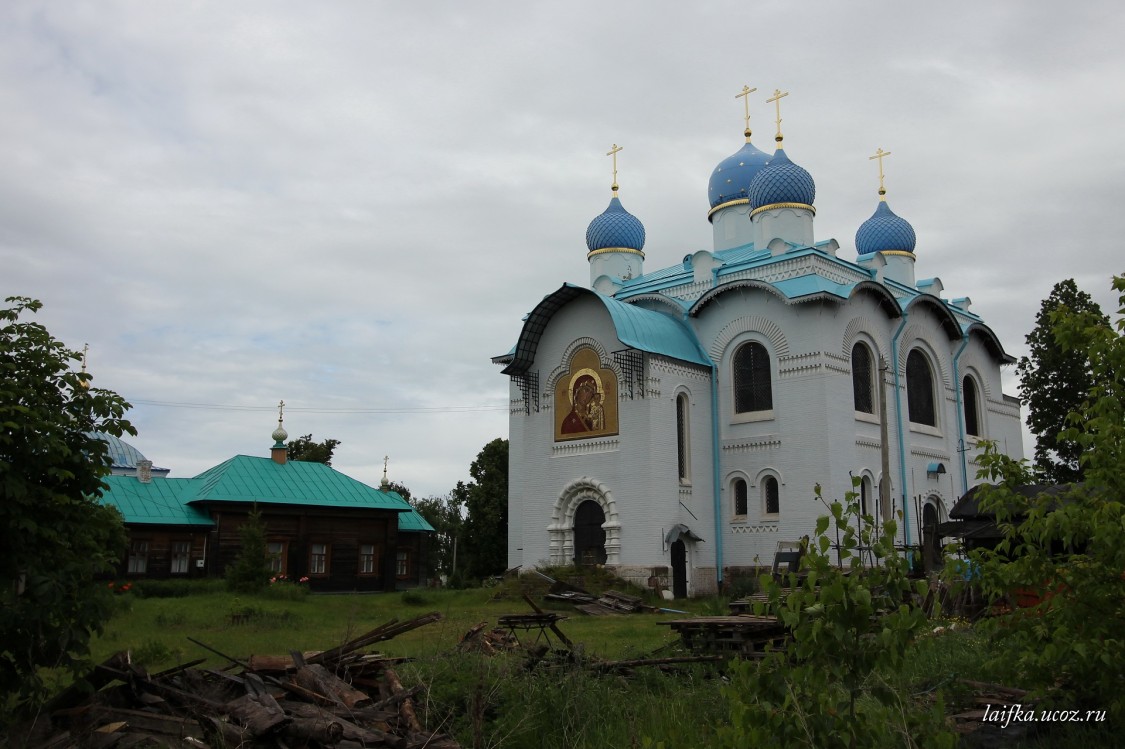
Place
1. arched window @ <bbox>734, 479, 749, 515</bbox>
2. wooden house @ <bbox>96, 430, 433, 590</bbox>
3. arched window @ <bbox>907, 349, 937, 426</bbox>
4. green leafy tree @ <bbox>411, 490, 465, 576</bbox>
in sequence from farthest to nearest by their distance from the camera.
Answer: green leafy tree @ <bbox>411, 490, 465, 576</bbox>, arched window @ <bbox>907, 349, 937, 426</bbox>, arched window @ <bbox>734, 479, 749, 515</bbox>, wooden house @ <bbox>96, 430, 433, 590</bbox>

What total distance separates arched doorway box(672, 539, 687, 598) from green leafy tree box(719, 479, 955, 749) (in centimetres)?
1769

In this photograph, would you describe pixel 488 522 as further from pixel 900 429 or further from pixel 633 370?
pixel 900 429

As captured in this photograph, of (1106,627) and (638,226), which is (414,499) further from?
(1106,627)

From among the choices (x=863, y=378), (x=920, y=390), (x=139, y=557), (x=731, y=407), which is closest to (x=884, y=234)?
(x=920, y=390)

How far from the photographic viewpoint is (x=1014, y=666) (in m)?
5.96

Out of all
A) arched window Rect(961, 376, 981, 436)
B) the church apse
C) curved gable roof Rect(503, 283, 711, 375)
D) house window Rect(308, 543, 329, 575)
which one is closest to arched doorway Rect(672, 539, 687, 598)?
the church apse

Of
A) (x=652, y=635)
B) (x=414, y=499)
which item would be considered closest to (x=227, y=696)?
(x=652, y=635)

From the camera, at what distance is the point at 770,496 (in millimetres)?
21812

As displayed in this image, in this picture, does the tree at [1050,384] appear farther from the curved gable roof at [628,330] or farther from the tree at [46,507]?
the tree at [46,507]

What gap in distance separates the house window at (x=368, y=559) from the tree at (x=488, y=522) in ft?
28.7

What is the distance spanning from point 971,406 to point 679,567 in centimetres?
1075

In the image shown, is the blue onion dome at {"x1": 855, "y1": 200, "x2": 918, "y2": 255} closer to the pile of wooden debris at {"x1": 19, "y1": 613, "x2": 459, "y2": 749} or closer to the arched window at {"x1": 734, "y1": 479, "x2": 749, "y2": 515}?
the arched window at {"x1": 734, "y1": 479, "x2": 749, "y2": 515}

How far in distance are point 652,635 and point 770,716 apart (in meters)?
9.56

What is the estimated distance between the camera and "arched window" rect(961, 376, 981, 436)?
87.0 feet
